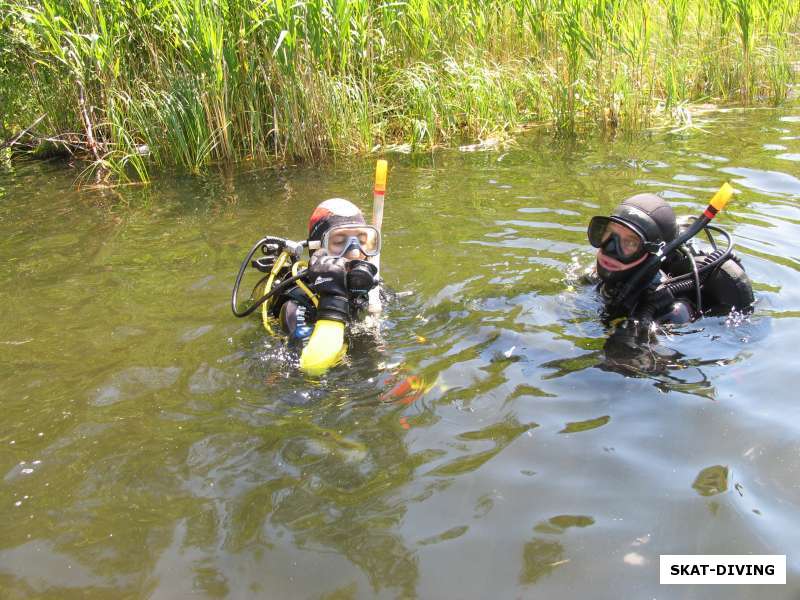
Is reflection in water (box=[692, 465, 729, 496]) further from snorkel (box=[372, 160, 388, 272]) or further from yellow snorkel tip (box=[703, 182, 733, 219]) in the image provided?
snorkel (box=[372, 160, 388, 272])

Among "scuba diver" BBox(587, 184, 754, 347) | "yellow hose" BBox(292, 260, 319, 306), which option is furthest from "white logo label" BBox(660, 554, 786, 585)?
"yellow hose" BBox(292, 260, 319, 306)

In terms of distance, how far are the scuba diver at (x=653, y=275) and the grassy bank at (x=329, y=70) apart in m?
4.01

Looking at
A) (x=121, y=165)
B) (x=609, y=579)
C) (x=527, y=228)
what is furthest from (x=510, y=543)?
(x=121, y=165)

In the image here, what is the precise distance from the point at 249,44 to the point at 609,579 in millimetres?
6406

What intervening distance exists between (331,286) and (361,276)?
0.17 metres

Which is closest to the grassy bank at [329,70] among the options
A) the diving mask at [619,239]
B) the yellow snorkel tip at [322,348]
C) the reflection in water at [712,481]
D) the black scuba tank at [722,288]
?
the diving mask at [619,239]

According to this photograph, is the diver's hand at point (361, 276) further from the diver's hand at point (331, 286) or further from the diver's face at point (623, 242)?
the diver's face at point (623, 242)

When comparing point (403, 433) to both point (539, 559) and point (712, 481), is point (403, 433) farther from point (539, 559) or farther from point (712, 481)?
point (712, 481)

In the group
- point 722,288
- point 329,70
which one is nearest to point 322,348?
point 722,288

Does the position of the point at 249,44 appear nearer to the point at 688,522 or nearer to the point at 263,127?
the point at 263,127

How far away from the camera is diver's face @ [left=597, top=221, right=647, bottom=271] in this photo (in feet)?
12.1

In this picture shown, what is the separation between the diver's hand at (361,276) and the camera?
3373mm

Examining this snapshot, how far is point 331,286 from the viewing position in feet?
10.7

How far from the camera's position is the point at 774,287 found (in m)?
4.23
